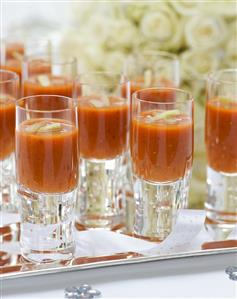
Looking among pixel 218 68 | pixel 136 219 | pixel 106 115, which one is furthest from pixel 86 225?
pixel 218 68

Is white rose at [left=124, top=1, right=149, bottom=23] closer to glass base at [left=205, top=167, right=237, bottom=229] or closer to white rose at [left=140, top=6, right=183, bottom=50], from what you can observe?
white rose at [left=140, top=6, right=183, bottom=50]

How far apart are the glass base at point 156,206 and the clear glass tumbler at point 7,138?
0.99 feet

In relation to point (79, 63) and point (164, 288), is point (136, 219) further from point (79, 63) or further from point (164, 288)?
point (79, 63)

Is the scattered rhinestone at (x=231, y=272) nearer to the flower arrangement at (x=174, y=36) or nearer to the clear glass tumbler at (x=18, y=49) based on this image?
the flower arrangement at (x=174, y=36)

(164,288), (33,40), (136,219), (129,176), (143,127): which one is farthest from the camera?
(33,40)

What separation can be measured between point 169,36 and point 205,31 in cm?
11

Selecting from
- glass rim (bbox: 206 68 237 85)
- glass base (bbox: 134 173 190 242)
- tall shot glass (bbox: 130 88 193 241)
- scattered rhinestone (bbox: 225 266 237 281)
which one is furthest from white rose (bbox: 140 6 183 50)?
scattered rhinestone (bbox: 225 266 237 281)

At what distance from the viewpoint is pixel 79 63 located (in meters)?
2.37

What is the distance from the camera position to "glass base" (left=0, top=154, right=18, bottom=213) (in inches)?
78.7

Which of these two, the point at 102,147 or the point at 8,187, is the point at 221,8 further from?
the point at 8,187

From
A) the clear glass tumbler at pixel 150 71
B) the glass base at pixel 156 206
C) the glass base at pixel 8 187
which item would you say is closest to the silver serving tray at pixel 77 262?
the glass base at pixel 156 206

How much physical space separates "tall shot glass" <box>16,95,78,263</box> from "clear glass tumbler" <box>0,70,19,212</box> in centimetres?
12

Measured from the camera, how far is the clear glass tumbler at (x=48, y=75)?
209cm

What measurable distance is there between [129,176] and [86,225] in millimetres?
201
